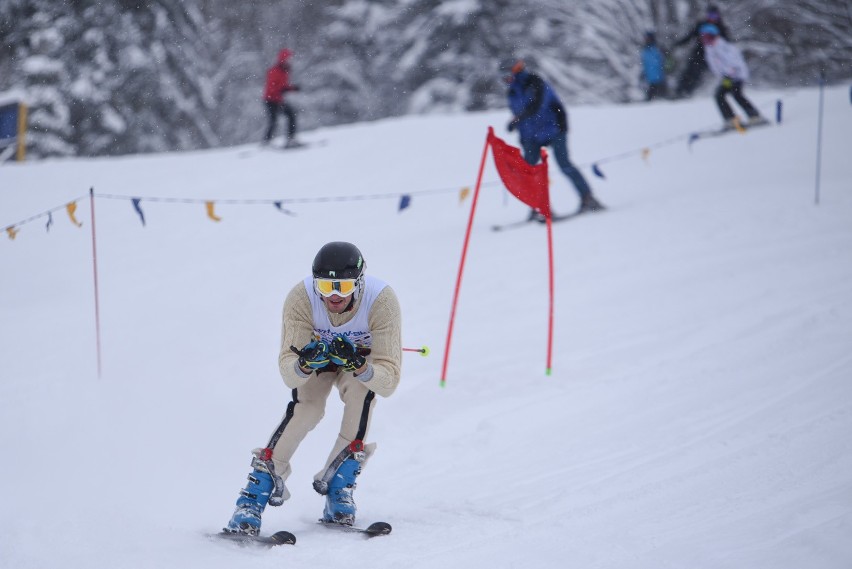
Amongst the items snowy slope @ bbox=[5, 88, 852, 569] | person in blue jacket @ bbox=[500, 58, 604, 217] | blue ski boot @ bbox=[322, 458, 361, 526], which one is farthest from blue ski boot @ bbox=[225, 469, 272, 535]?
person in blue jacket @ bbox=[500, 58, 604, 217]

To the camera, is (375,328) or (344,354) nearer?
(344,354)

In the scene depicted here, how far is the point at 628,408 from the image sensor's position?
21.0 ft

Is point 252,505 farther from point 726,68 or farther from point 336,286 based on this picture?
point 726,68

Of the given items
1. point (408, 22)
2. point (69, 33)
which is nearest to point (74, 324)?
point (69, 33)

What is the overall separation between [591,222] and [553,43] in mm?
17444

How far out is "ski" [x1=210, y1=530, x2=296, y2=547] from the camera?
4.31m

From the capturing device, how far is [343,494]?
4695 mm

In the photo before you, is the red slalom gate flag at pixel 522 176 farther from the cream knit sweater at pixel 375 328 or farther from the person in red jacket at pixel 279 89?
the person in red jacket at pixel 279 89

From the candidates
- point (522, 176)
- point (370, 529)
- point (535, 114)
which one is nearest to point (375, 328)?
point (370, 529)

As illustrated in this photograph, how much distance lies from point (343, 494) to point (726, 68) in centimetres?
1081

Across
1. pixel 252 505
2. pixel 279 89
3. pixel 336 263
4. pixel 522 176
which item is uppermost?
pixel 336 263

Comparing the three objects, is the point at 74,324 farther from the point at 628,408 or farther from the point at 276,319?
the point at 628,408

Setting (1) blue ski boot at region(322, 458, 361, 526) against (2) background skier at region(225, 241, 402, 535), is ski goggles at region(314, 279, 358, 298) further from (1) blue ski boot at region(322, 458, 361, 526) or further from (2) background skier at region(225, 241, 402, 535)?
(1) blue ski boot at region(322, 458, 361, 526)

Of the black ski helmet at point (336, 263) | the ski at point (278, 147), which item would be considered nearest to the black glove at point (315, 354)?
the black ski helmet at point (336, 263)
